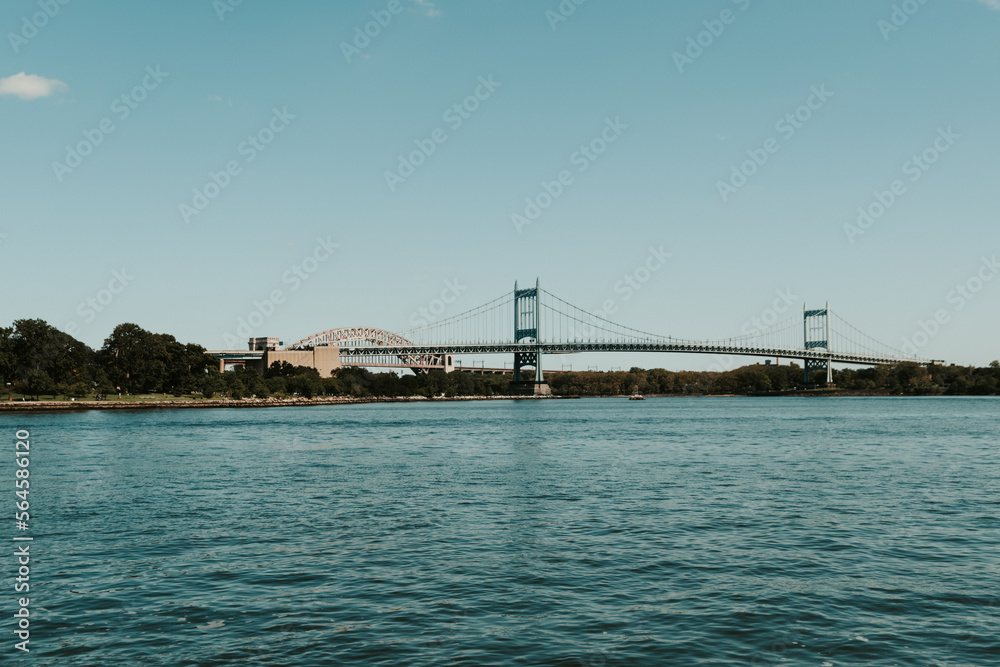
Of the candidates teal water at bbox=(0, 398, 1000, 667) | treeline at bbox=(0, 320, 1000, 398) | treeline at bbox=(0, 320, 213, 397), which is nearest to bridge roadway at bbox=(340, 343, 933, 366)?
treeline at bbox=(0, 320, 1000, 398)

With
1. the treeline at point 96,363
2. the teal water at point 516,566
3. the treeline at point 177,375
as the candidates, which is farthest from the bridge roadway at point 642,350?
the teal water at point 516,566

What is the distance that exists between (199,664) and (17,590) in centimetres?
490

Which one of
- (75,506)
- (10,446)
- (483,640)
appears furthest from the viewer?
(10,446)

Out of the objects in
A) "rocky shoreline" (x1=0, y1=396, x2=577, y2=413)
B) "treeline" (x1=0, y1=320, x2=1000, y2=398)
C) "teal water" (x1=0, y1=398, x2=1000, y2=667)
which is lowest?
"teal water" (x1=0, y1=398, x2=1000, y2=667)

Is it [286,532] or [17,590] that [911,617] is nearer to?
[286,532]

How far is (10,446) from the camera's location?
3947cm

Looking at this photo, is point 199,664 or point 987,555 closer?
point 199,664

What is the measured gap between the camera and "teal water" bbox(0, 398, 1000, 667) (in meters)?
9.78

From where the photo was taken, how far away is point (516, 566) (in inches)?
538

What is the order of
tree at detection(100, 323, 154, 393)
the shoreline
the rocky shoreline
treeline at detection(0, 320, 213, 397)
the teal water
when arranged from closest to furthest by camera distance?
the teal water < the rocky shoreline < the shoreline < treeline at detection(0, 320, 213, 397) < tree at detection(100, 323, 154, 393)

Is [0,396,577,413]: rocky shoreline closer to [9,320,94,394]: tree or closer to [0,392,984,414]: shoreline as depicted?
[0,392,984,414]: shoreline

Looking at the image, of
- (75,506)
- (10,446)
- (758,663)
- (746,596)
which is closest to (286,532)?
(75,506)

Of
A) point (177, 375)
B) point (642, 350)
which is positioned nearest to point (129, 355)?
point (177, 375)

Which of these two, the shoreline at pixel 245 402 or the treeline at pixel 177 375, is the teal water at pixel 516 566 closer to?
the shoreline at pixel 245 402
